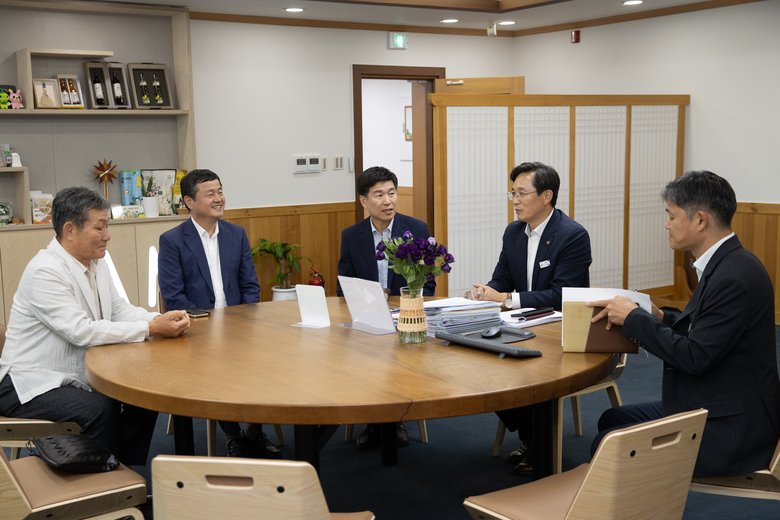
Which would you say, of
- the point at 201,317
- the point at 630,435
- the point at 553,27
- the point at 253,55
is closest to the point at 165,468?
the point at 630,435

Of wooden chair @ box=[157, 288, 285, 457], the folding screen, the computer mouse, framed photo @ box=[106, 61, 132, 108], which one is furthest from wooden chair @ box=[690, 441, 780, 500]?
framed photo @ box=[106, 61, 132, 108]

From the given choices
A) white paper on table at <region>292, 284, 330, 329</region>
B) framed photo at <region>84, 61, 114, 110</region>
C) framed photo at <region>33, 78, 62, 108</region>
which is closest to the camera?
white paper on table at <region>292, 284, 330, 329</region>

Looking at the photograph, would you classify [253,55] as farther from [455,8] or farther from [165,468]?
[165,468]

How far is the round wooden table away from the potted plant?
136 inches

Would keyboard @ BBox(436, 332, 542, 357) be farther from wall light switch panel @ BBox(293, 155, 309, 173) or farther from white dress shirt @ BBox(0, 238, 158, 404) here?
wall light switch panel @ BBox(293, 155, 309, 173)

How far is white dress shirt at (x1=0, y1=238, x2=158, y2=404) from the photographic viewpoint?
2.57 meters

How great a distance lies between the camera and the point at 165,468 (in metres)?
1.49

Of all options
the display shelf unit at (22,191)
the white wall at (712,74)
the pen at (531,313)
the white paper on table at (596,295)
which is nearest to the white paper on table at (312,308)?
the pen at (531,313)

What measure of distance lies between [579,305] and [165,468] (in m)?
A: 1.38

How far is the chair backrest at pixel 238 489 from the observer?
1466 millimetres

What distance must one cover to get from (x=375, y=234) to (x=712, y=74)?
13.7 ft

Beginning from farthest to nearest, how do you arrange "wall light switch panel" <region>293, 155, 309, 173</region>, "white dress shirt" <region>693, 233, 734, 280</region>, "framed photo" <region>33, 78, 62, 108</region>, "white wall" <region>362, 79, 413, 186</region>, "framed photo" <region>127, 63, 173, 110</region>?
1. "white wall" <region>362, 79, 413, 186</region>
2. "wall light switch panel" <region>293, 155, 309, 173</region>
3. "framed photo" <region>127, 63, 173, 110</region>
4. "framed photo" <region>33, 78, 62, 108</region>
5. "white dress shirt" <region>693, 233, 734, 280</region>

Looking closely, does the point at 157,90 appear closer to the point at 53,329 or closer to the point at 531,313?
the point at 53,329

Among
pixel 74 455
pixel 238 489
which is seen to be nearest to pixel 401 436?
pixel 74 455
